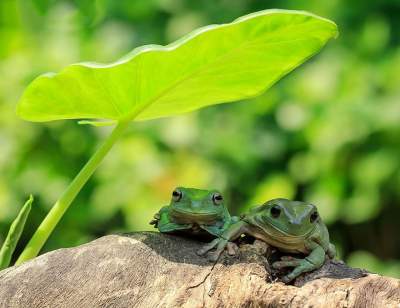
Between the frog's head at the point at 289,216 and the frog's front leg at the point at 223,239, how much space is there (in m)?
0.05

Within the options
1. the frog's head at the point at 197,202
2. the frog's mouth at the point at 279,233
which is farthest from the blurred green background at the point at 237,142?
the frog's mouth at the point at 279,233

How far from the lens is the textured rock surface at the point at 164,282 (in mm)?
1755

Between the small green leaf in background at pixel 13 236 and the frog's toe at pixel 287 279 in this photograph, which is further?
the small green leaf in background at pixel 13 236

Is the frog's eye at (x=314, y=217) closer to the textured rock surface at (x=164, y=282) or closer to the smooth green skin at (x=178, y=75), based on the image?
the textured rock surface at (x=164, y=282)

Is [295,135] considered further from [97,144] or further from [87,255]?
[87,255]

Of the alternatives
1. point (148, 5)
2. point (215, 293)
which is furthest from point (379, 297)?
point (148, 5)

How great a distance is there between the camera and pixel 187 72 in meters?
1.92

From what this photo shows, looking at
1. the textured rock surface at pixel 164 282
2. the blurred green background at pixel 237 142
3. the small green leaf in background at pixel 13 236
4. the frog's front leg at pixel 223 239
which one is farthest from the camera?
the blurred green background at pixel 237 142

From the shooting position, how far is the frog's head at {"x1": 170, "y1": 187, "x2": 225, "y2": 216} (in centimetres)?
200

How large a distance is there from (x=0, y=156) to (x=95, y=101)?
1.99 meters

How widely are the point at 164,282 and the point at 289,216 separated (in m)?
0.32

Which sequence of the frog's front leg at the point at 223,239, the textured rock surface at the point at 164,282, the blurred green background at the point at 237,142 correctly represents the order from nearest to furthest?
the textured rock surface at the point at 164,282 → the frog's front leg at the point at 223,239 → the blurred green background at the point at 237,142

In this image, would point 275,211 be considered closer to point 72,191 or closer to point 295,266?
point 295,266

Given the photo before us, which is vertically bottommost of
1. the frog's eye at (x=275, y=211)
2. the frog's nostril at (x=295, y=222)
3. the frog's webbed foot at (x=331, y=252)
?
the frog's webbed foot at (x=331, y=252)
